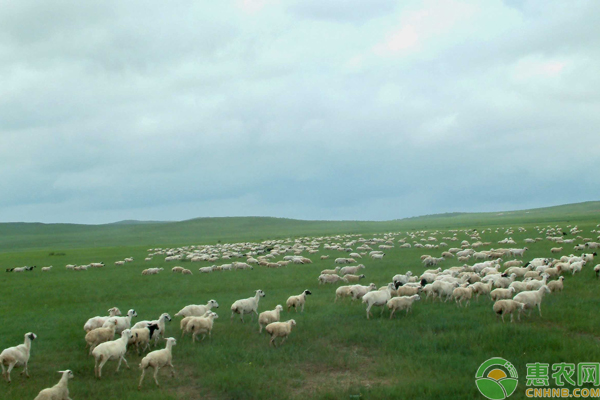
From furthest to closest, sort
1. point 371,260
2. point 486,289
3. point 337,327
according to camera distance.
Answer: point 371,260 → point 486,289 → point 337,327

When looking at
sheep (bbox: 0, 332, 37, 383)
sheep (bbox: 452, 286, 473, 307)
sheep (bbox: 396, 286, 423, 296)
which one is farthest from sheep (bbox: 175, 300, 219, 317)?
sheep (bbox: 452, 286, 473, 307)

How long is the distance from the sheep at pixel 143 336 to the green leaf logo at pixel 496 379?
8.98m

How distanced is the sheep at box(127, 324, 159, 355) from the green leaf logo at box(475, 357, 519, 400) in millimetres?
8977

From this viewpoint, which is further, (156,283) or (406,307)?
(156,283)

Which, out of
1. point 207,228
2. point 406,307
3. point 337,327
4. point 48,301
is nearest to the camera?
point 337,327

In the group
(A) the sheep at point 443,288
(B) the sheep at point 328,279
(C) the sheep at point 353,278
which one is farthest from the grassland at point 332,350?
(C) the sheep at point 353,278

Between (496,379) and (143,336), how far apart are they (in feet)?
30.9

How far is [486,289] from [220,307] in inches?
437

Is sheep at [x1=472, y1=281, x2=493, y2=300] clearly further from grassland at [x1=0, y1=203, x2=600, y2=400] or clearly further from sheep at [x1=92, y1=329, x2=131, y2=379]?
sheep at [x1=92, y1=329, x2=131, y2=379]

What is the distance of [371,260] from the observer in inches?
1361

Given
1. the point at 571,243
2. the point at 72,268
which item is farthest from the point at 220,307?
the point at 571,243

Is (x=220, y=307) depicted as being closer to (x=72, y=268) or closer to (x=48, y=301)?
(x=48, y=301)

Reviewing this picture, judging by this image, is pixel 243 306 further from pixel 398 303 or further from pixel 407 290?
pixel 407 290

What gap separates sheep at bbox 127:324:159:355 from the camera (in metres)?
12.3
